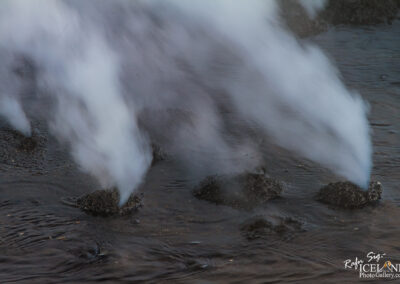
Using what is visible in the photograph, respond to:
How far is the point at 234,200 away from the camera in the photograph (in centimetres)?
480

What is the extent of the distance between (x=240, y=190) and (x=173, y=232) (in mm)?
Answer: 886

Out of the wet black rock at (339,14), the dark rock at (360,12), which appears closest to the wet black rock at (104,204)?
the wet black rock at (339,14)

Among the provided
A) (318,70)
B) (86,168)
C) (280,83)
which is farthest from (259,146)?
(318,70)

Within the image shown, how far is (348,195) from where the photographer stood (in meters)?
4.80

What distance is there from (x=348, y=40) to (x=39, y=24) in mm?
5245

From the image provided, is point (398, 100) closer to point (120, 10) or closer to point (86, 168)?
point (86, 168)

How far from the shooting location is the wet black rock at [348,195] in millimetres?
4781

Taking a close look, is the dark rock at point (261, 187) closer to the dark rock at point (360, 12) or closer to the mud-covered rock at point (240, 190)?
the mud-covered rock at point (240, 190)

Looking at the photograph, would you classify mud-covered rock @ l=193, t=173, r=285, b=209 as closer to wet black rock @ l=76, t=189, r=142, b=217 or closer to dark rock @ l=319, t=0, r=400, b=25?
wet black rock @ l=76, t=189, r=142, b=217

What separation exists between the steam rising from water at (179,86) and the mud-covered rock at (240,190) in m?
0.31

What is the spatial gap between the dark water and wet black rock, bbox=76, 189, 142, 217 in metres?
0.07

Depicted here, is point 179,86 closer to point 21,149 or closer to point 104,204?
point 21,149

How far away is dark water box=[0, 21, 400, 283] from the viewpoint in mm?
3896

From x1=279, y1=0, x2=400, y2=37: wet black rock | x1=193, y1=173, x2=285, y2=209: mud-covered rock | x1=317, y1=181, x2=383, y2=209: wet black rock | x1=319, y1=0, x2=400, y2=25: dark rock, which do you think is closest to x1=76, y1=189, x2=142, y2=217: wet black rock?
x1=193, y1=173, x2=285, y2=209: mud-covered rock
